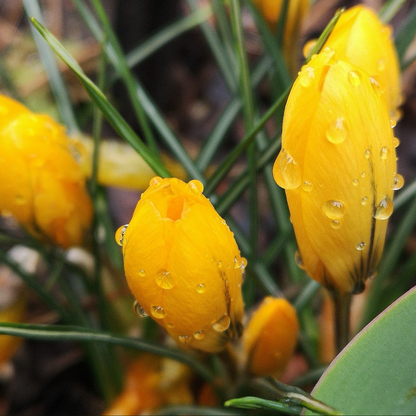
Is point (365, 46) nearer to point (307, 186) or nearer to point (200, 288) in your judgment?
point (307, 186)

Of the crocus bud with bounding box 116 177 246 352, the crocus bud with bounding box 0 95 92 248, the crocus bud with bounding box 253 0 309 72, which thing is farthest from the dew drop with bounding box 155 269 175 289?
the crocus bud with bounding box 253 0 309 72

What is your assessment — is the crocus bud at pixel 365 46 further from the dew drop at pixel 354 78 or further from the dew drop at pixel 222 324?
the dew drop at pixel 222 324

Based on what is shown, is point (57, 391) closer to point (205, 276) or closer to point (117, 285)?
point (117, 285)

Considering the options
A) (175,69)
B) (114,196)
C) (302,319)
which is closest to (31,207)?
(302,319)

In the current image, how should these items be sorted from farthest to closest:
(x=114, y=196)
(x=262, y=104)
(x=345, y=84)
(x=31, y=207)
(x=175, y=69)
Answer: (x=175, y=69), (x=262, y=104), (x=114, y=196), (x=31, y=207), (x=345, y=84)

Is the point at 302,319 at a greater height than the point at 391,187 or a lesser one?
lesser

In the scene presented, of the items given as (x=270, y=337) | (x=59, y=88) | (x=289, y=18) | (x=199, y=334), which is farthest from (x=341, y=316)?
(x=59, y=88)
